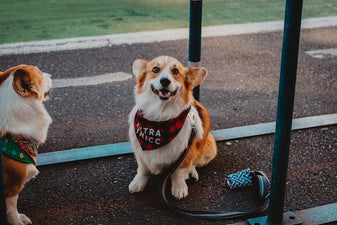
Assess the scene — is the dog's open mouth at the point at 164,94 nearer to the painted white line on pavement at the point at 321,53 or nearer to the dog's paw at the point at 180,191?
the dog's paw at the point at 180,191

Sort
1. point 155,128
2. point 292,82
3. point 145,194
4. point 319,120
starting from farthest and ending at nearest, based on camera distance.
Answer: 1. point 319,120
2. point 145,194
3. point 155,128
4. point 292,82

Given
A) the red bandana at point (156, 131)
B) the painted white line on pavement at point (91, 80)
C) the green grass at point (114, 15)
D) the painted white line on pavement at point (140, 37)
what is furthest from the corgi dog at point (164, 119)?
the green grass at point (114, 15)

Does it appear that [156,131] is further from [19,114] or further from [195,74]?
[19,114]

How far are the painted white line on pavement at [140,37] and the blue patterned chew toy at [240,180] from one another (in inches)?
147

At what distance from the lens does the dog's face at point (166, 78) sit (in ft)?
9.64

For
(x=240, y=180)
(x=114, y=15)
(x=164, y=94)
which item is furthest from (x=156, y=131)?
(x=114, y=15)

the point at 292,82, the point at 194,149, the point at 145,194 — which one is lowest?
the point at 145,194

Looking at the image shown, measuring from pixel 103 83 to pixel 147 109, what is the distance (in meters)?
2.35

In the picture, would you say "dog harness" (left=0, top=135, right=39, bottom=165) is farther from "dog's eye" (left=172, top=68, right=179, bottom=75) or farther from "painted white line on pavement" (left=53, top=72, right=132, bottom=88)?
"painted white line on pavement" (left=53, top=72, right=132, bottom=88)

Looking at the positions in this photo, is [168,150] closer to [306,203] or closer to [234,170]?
[234,170]

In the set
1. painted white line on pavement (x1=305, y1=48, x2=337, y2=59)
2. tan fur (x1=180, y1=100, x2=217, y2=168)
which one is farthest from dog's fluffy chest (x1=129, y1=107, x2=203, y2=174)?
painted white line on pavement (x1=305, y1=48, x2=337, y2=59)

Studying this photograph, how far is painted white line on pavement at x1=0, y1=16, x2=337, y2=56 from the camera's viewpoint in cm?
627

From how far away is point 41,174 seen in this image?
3.49 metres

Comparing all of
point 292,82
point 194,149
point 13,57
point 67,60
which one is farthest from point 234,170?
point 13,57
